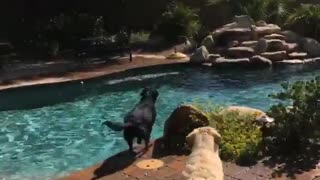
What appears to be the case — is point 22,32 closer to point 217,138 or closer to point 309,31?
point 309,31

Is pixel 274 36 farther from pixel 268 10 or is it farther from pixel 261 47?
pixel 268 10

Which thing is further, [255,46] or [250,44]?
[250,44]

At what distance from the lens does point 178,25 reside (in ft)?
73.8

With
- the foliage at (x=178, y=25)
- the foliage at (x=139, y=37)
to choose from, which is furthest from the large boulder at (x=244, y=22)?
the foliage at (x=139, y=37)

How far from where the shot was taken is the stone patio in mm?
6816

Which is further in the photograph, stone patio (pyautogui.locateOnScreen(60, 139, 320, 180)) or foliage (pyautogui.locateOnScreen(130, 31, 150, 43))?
foliage (pyautogui.locateOnScreen(130, 31, 150, 43))

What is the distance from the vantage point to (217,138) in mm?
5984

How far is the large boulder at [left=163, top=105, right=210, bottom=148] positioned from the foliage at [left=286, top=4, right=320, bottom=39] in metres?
14.5

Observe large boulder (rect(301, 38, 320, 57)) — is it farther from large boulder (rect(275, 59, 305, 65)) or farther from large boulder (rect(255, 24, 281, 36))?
large boulder (rect(255, 24, 281, 36))

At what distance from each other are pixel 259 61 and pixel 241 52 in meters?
1.10

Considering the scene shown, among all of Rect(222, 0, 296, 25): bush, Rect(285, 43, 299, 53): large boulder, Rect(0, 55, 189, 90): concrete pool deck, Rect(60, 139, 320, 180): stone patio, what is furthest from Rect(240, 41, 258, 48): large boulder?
Rect(60, 139, 320, 180): stone patio

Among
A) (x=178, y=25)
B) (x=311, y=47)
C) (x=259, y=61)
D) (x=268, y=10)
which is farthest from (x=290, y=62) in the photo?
(x=178, y=25)

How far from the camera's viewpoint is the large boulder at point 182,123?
26.9ft

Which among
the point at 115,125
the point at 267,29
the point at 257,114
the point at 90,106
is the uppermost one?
the point at 267,29
